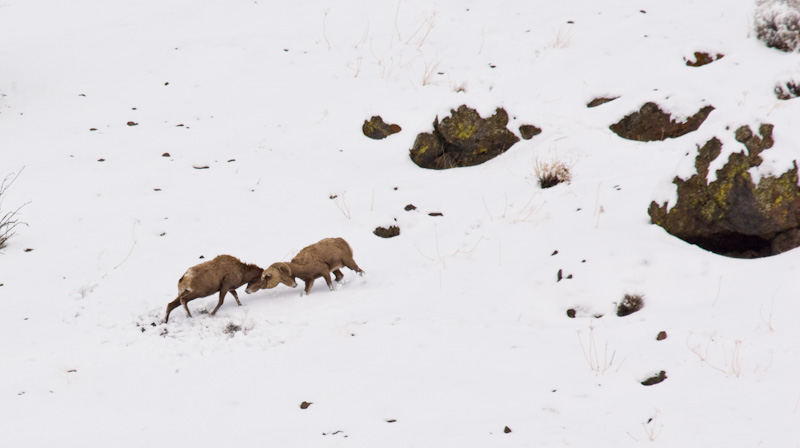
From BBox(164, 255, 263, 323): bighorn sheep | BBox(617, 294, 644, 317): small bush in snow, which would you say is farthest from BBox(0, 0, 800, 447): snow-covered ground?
BBox(164, 255, 263, 323): bighorn sheep

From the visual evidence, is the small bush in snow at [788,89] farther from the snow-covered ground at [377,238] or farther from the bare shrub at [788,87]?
the snow-covered ground at [377,238]

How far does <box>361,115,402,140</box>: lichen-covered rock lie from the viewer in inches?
415

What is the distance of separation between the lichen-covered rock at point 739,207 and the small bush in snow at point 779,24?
5779 millimetres

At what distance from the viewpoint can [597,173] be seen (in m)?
8.89

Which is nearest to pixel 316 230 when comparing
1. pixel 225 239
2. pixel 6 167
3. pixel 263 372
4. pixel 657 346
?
pixel 225 239

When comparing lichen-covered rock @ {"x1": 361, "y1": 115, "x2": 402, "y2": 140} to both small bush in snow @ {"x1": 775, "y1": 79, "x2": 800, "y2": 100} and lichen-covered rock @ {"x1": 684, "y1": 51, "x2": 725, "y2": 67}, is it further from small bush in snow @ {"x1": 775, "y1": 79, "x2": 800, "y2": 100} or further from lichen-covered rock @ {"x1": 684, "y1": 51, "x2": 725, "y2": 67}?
small bush in snow @ {"x1": 775, "y1": 79, "x2": 800, "y2": 100}

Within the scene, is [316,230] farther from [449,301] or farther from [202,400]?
[202,400]

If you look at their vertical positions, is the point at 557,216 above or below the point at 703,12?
below

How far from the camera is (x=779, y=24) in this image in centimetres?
1096

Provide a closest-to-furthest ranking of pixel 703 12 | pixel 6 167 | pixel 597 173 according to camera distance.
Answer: pixel 597 173 < pixel 6 167 < pixel 703 12

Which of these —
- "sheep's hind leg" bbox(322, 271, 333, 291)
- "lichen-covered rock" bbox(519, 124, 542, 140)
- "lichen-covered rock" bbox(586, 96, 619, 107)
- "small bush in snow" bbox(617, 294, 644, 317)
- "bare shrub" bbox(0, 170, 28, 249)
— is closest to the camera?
"small bush in snow" bbox(617, 294, 644, 317)

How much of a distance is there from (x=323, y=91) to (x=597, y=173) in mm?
5605

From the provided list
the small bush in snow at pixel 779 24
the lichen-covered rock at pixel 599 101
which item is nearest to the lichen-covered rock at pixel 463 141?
the lichen-covered rock at pixel 599 101

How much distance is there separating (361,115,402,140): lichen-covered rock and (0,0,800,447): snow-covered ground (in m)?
0.19
